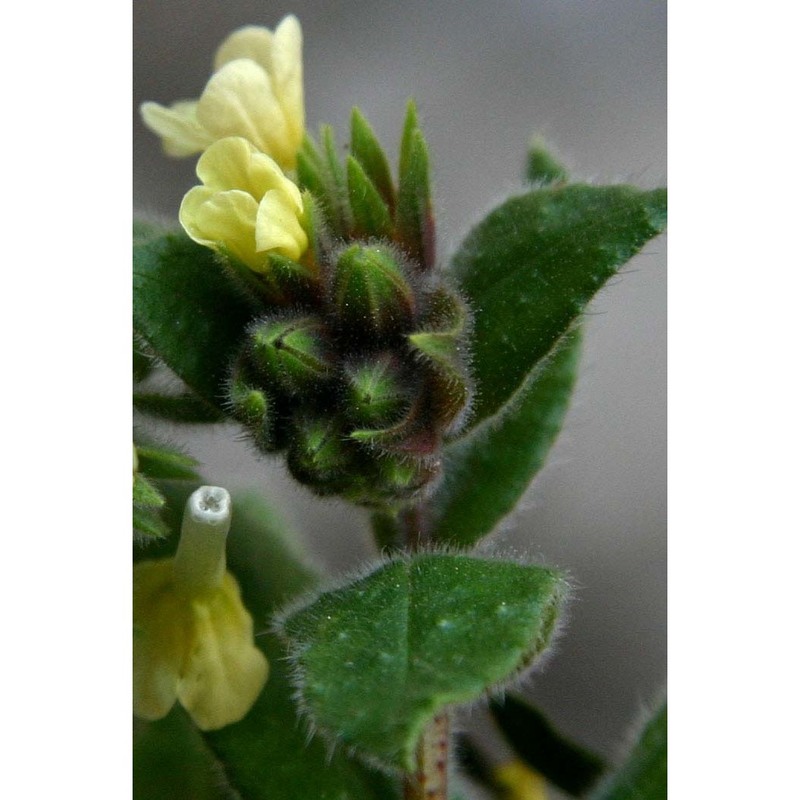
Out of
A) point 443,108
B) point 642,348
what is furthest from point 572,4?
point 642,348

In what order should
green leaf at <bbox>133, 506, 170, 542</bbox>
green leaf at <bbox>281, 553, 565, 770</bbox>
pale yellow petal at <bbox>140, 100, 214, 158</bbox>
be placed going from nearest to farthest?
green leaf at <bbox>281, 553, 565, 770</bbox>
green leaf at <bbox>133, 506, 170, 542</bbox>
pale yellow petal at <bbox>140, 100, 214, 158</bbox>

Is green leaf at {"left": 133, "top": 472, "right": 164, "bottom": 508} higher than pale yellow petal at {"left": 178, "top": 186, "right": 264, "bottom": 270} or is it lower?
lower

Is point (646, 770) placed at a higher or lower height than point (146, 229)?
lower

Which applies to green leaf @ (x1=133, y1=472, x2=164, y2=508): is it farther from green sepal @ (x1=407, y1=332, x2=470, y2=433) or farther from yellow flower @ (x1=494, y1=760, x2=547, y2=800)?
yellow flower @ (x1=494, y1=760, x2=547, y2=800)

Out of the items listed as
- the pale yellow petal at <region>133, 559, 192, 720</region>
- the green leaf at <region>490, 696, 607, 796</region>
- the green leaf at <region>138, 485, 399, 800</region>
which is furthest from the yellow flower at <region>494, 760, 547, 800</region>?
the pale yellow petal at <region>133, 559, 192, 720</region>

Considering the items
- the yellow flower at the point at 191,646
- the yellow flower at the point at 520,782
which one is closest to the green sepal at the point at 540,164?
the yellow flower at the point at 191,646

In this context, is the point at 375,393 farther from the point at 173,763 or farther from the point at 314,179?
the point at 173,763

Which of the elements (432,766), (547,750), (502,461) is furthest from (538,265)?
(547,750)
